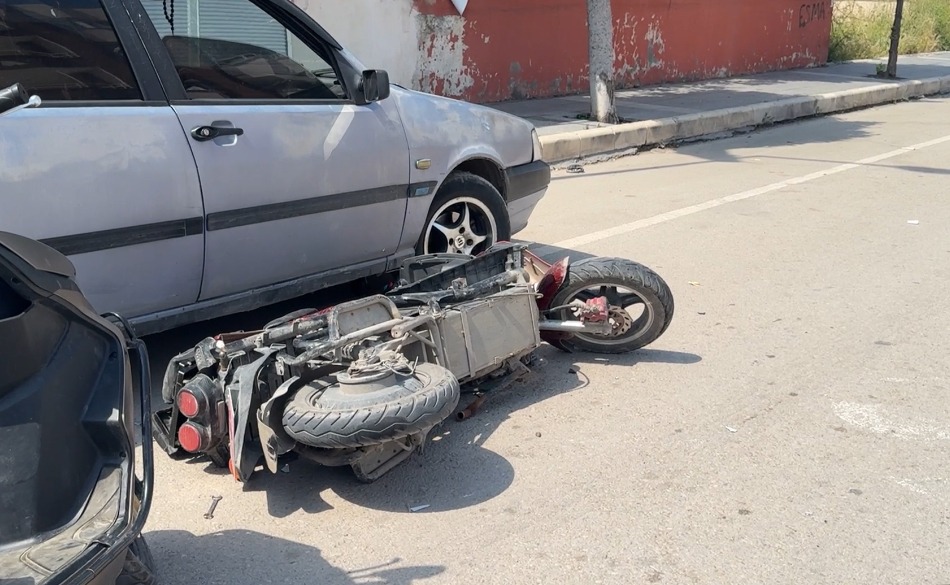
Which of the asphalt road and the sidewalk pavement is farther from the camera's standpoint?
the sidewalk pavement

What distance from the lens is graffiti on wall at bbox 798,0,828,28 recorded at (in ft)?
71.1

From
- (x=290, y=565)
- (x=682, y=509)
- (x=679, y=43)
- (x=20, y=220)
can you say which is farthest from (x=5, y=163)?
(x=679, y=43)

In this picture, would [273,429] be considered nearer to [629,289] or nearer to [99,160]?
[99,160]

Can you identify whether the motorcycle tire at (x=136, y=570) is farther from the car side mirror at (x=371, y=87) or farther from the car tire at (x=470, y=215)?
the car tire at (x=470, y=215)

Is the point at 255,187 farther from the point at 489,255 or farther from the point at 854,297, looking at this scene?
the point at 854,297

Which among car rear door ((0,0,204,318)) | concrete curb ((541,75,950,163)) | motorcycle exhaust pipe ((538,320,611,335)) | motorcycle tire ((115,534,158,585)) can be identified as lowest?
concrete curb ((541,75,950,163))

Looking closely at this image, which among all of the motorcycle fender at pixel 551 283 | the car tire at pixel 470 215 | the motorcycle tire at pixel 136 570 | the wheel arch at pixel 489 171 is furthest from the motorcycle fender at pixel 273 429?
the wheel arch at pixel 489 171

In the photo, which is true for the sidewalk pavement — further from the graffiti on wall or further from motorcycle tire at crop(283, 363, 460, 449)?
motorcycle tire at crop(283, 363, 460, 449)

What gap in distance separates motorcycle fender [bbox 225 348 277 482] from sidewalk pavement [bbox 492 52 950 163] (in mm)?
7840

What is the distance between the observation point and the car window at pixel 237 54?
4145 mm

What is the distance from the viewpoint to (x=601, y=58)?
12.3 metres

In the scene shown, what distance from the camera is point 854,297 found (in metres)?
5.90

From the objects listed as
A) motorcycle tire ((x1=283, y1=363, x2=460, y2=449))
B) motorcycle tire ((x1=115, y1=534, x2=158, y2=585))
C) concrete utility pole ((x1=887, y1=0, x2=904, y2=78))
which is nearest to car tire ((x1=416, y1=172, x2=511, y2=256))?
motorcycle tire ((x1=283, y1=363, x2=460, y2=449))

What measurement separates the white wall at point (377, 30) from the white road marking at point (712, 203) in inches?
210
